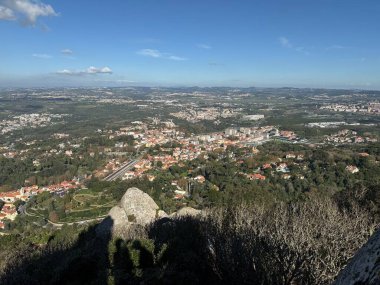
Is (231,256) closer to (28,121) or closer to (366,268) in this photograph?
(366,268)

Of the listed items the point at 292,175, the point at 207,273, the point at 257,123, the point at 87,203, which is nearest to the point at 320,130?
the point at 257,123

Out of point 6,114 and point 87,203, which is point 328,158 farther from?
point 6,114

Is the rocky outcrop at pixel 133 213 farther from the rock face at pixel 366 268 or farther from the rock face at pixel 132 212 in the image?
the rock face at pixel 366 268

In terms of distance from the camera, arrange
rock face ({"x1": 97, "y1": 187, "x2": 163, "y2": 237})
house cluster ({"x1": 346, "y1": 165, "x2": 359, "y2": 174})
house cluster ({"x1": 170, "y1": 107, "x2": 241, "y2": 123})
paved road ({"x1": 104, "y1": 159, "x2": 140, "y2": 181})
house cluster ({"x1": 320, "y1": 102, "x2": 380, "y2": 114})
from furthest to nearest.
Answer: house cluster ({"x1": 170, "y1": 107, "x2": 241, "y2": 123}), house cluster ({"x1": 320, "y1": 102, "x2": 380, "y2": 114}), paved road ({"x1": 104, "y1": 159, "x2": 140, "y2": 181}), house cluster ({"x1": 346, "y1": 165, "x2": 359, "y2": 174}), rock face ({"x1": 97, "y1": 187, "x2": 163, "y2": 237})

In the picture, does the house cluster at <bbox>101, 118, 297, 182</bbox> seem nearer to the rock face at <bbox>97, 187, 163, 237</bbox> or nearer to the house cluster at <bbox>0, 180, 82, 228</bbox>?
the house cluster at <bbox>0, 180, 82, 228</bbox>

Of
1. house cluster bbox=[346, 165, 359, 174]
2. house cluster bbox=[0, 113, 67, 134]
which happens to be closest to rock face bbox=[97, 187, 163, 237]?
house cluster bbox=[346, 165, 359, 174]
